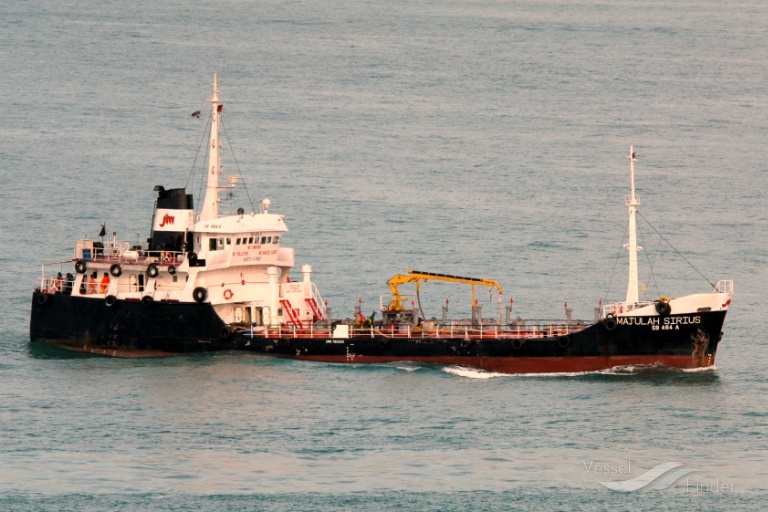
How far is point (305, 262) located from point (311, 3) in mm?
103292

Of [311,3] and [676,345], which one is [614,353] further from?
[311,3]

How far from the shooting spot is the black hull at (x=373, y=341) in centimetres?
6325

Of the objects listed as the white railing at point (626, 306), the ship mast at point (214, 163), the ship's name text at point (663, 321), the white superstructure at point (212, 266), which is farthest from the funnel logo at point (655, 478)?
the ship mast at point (214, 163)

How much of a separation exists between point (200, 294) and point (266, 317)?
9.50 feet

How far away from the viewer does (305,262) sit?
83688mm

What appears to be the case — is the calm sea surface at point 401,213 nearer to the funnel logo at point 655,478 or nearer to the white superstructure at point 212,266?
the funnel logo at point 655,478

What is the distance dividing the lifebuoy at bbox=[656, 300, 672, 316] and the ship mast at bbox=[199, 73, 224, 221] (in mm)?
16985

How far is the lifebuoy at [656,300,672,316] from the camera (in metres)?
62.3

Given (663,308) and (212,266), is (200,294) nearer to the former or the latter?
(212,266)

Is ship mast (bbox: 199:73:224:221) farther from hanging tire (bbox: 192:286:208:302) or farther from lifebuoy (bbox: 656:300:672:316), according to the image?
lifebuoy (bbox: 656:300:672:316)

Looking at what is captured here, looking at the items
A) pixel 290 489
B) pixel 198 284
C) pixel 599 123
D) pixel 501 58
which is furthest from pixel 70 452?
pixel 501 58

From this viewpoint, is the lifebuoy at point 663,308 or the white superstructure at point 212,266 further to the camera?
the white superstructure at point 212,266

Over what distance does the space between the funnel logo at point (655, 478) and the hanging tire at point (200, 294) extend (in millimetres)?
20448

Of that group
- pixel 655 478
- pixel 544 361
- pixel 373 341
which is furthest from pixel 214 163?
pixel 655 478
